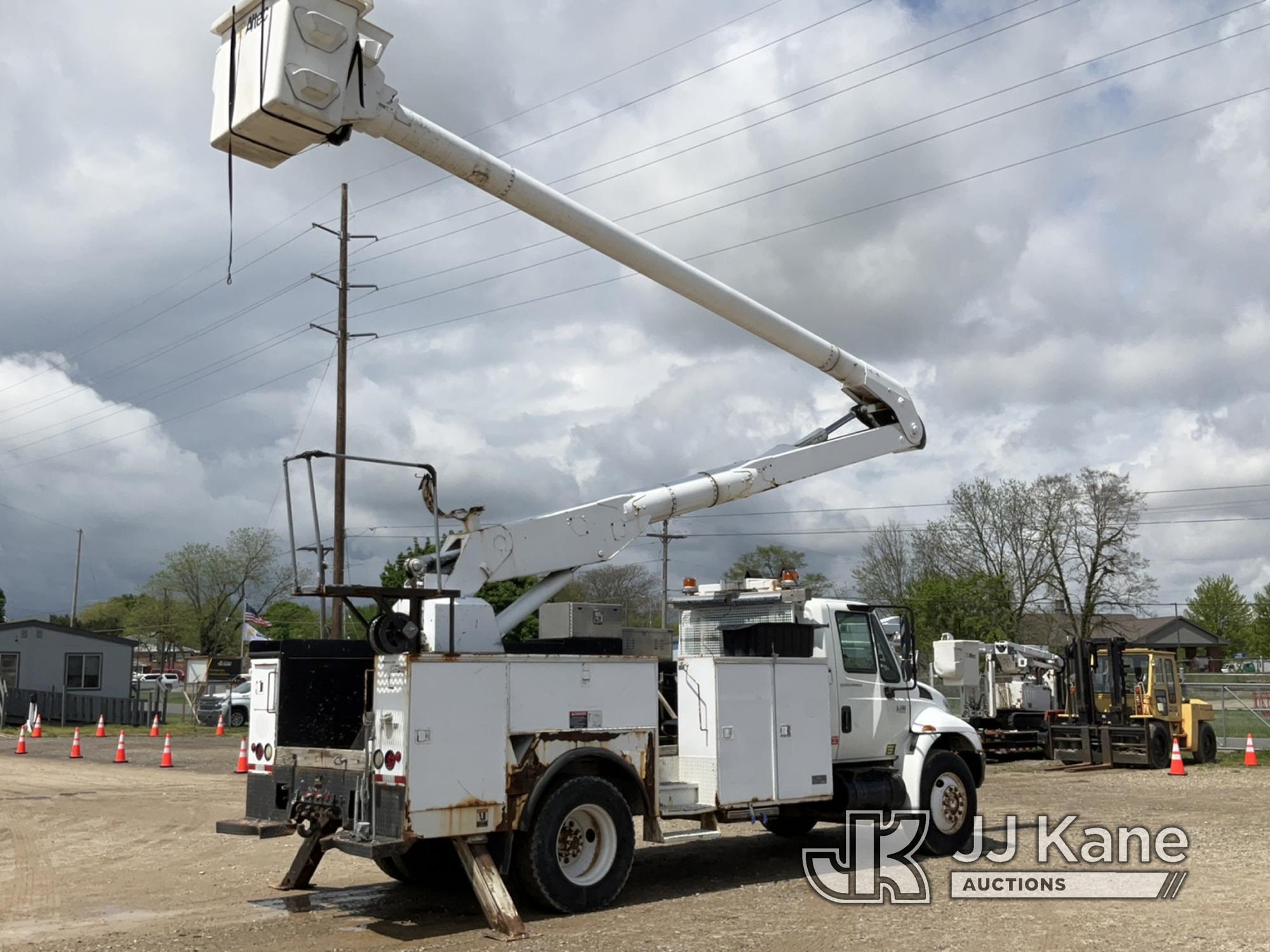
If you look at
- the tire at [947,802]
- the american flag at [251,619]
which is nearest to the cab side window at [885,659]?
the tire at [947,802]

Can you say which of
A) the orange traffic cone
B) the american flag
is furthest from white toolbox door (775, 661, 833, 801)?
the american flag

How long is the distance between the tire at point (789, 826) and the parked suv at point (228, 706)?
2470 cm

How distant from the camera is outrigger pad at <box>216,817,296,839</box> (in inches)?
358

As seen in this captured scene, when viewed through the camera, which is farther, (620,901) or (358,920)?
(620,901)

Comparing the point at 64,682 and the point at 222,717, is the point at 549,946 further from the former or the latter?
the point at 64,682

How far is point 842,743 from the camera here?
1163cm

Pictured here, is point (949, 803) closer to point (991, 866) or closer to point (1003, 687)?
point (991, 866)

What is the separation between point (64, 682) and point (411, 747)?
127ft

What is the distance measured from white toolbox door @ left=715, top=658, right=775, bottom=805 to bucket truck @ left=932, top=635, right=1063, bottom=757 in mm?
17812

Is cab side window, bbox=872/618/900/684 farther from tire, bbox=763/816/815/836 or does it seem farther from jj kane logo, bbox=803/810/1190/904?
tire, bbox=763/816/815/836

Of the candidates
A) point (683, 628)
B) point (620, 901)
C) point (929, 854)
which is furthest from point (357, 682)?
point (929, 854)

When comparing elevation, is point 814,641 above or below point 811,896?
above

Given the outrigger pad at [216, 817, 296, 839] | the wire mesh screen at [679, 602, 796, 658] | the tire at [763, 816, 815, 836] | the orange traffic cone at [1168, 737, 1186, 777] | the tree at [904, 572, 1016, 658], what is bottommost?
the orange traffic cone at [1168, 737, 1186, 777]

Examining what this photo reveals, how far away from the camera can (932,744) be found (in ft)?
39.5
